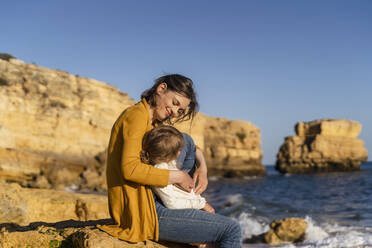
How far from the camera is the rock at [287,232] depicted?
7.50m

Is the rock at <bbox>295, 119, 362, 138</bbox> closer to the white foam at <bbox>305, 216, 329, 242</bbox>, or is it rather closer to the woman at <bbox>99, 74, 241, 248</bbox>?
the white foam at <bbox>305, 216, 329, 242</bbox>

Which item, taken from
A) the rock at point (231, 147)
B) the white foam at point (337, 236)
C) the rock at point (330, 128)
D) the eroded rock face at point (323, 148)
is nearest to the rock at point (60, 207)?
the white foam at point (337, 236)

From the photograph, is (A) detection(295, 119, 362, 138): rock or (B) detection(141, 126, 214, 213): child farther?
(A) detection(295, 119, 362, 138): rock

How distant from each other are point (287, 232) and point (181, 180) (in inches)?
240

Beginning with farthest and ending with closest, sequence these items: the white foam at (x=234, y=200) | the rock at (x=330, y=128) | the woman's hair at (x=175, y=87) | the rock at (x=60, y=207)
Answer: the rock at (x=330, y=128) < the white foam at (x=234, y=200) < the rock at (x=60, y=207) < the woman's hair at (x=175, y=87)

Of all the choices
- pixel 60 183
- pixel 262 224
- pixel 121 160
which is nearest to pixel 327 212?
pixel 262 224

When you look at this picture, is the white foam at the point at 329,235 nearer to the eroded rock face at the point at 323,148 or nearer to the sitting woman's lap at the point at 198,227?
the sitting woman's lap at the point at 198,227

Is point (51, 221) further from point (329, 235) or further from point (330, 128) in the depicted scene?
point (330, 128)

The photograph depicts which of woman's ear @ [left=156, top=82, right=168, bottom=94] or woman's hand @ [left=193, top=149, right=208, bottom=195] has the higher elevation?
woman's ear @ [left=156, top=82, right=168, bottom=94]

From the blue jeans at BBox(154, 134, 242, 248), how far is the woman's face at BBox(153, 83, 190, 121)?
2.58ft

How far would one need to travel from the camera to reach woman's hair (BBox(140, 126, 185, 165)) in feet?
8.00

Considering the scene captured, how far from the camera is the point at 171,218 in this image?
2.46 meters

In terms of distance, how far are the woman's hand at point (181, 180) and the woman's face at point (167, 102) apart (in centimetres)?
54

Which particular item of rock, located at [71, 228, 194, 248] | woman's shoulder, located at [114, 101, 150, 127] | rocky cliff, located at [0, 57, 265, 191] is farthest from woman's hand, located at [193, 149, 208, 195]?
rocky cliff, located at [0, 57, 265, 191]
